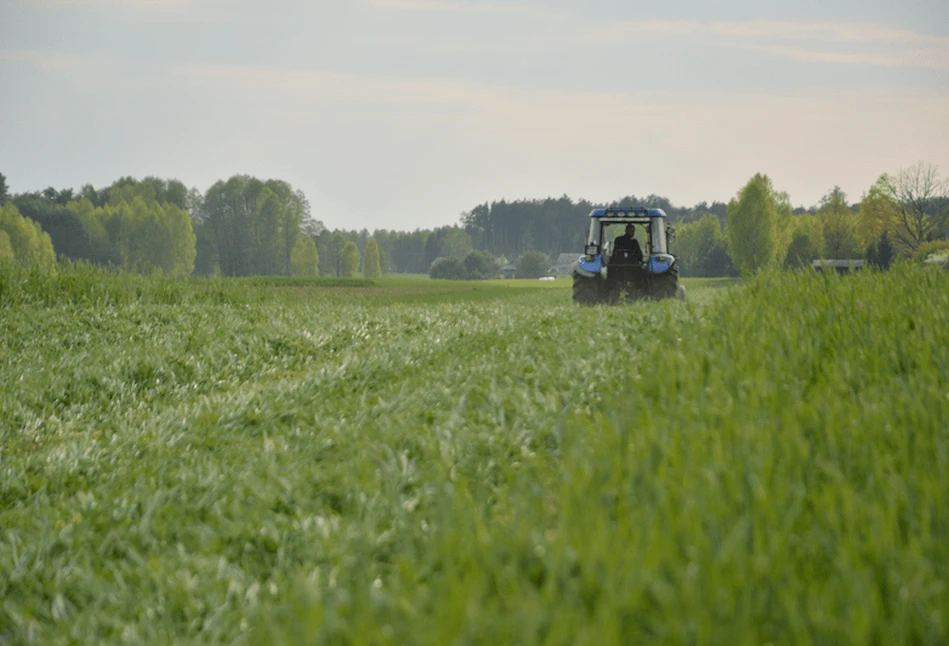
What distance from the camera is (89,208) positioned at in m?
70.5

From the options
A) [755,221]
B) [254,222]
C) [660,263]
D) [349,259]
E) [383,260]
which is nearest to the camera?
[660,263]

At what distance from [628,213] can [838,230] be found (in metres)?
42.7

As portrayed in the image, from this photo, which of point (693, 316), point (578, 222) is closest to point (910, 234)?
point (693, 316)

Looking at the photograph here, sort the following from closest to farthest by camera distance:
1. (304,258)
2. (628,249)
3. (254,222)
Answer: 1. (628,249)
2. (304,258)
3. (254,222)

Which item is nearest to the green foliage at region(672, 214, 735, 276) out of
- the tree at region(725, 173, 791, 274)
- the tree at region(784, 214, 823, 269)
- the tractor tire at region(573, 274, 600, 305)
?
the tree at region(784, 214, 823, 269)

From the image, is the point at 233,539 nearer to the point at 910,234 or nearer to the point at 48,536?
the point at 48,536

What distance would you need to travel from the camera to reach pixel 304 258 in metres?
67.3

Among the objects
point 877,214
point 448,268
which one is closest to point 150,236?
point 448,268

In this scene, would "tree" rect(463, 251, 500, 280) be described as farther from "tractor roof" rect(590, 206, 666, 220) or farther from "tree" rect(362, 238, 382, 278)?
"tractor roof" rect(590, 206, 666, 220)

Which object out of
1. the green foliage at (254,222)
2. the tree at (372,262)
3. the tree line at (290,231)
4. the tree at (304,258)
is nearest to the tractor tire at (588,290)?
the tree line at (290,231)

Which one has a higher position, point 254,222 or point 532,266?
point 254,222

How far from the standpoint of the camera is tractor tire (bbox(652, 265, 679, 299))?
14867 mm

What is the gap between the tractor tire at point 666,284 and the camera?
Answer: 14.9 metres

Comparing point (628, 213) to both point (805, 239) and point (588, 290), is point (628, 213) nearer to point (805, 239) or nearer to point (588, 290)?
point (588, 290)
